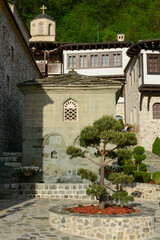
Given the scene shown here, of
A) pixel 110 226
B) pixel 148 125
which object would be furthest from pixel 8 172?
pixel 148 125

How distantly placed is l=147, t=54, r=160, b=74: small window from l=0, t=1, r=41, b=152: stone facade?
9149 mm

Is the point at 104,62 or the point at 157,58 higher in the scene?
the point at 104,62

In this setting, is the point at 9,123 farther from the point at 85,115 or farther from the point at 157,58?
the point at 157,58

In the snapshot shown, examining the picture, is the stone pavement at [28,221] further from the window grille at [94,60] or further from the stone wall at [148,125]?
the window grille at [94,60]

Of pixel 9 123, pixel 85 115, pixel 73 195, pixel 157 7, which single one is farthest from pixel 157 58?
pixel 157 7

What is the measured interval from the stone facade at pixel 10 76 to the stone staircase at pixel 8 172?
1.13m

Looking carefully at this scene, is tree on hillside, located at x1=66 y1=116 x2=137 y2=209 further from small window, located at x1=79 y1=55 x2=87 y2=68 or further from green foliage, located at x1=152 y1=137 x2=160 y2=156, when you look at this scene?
small window, located at x1=79 y1=55 x2=87 y2=68

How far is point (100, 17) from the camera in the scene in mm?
42969

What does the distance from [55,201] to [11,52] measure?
9.07 metres

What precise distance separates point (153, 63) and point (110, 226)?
1707cm

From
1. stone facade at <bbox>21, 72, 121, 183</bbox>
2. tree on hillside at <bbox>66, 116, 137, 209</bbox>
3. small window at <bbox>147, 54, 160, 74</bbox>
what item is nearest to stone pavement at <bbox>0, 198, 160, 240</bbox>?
tree on hillside at <bbox>66, 116, 137, 209</bbox>

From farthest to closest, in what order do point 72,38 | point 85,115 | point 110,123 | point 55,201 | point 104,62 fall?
point 72,38
point 104,62
point 85,115
point 55,201
point 110,123

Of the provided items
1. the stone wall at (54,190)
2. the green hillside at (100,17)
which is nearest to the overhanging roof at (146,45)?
the stone wall at (54,190)

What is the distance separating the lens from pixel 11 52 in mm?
15344
